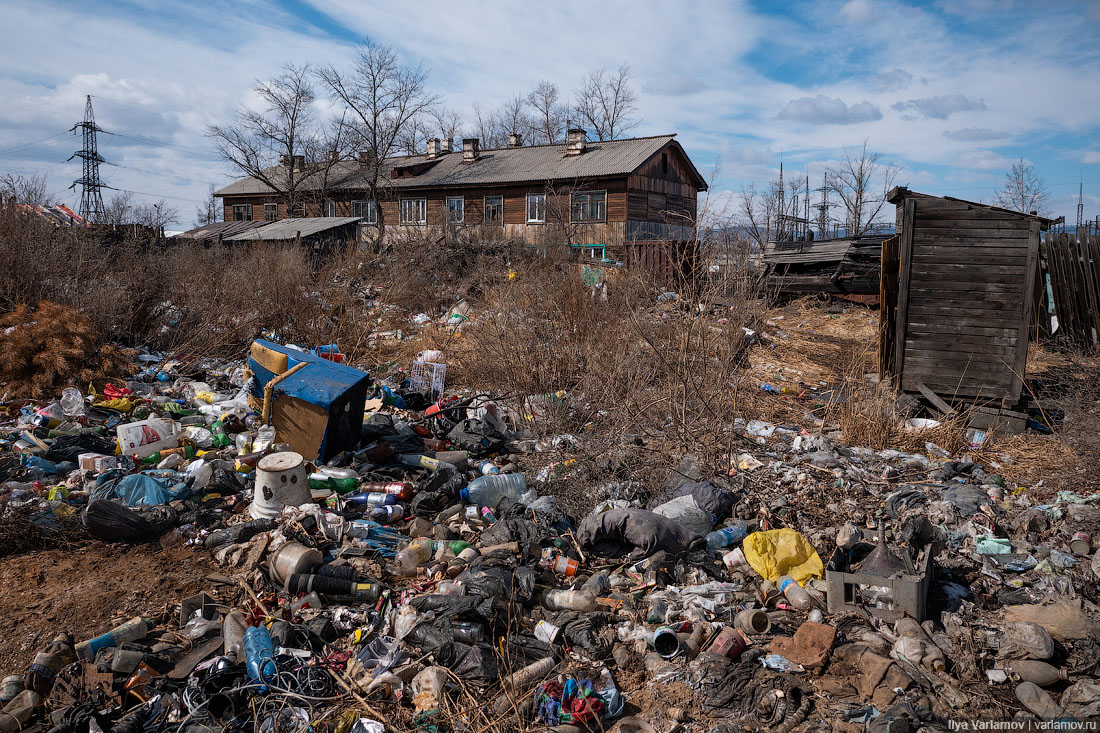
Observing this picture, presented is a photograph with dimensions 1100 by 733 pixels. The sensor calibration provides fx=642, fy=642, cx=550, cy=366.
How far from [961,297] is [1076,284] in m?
4.55

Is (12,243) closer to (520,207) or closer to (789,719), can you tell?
(789,719)

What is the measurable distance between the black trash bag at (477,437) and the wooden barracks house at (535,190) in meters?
13.9

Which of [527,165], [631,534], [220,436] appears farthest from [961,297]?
[527,165]

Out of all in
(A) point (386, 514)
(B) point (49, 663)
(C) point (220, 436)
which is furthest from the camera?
(C) point (220, 436)

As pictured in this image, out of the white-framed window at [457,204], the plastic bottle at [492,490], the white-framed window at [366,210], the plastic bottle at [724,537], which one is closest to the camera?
the plastic bottle at [724,537]

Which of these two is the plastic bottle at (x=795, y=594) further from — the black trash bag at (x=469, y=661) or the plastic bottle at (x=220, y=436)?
the plastic bottle at (x=220, y=436)

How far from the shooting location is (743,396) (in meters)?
6.28

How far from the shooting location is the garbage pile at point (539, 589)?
106 inches

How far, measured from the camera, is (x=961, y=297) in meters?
6.81

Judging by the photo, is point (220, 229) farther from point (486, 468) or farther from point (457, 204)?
point (486, 468)

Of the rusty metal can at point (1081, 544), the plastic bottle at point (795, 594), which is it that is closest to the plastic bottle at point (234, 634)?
the plastic bottle at point (795, 594)

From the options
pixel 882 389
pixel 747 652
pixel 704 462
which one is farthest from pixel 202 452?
pixel 882 389

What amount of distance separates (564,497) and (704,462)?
1.15 meters

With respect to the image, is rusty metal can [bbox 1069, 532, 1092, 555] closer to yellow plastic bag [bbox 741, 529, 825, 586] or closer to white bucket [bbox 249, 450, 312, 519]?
yellow plastic bag [bbox 741, 529, 825, 586]
